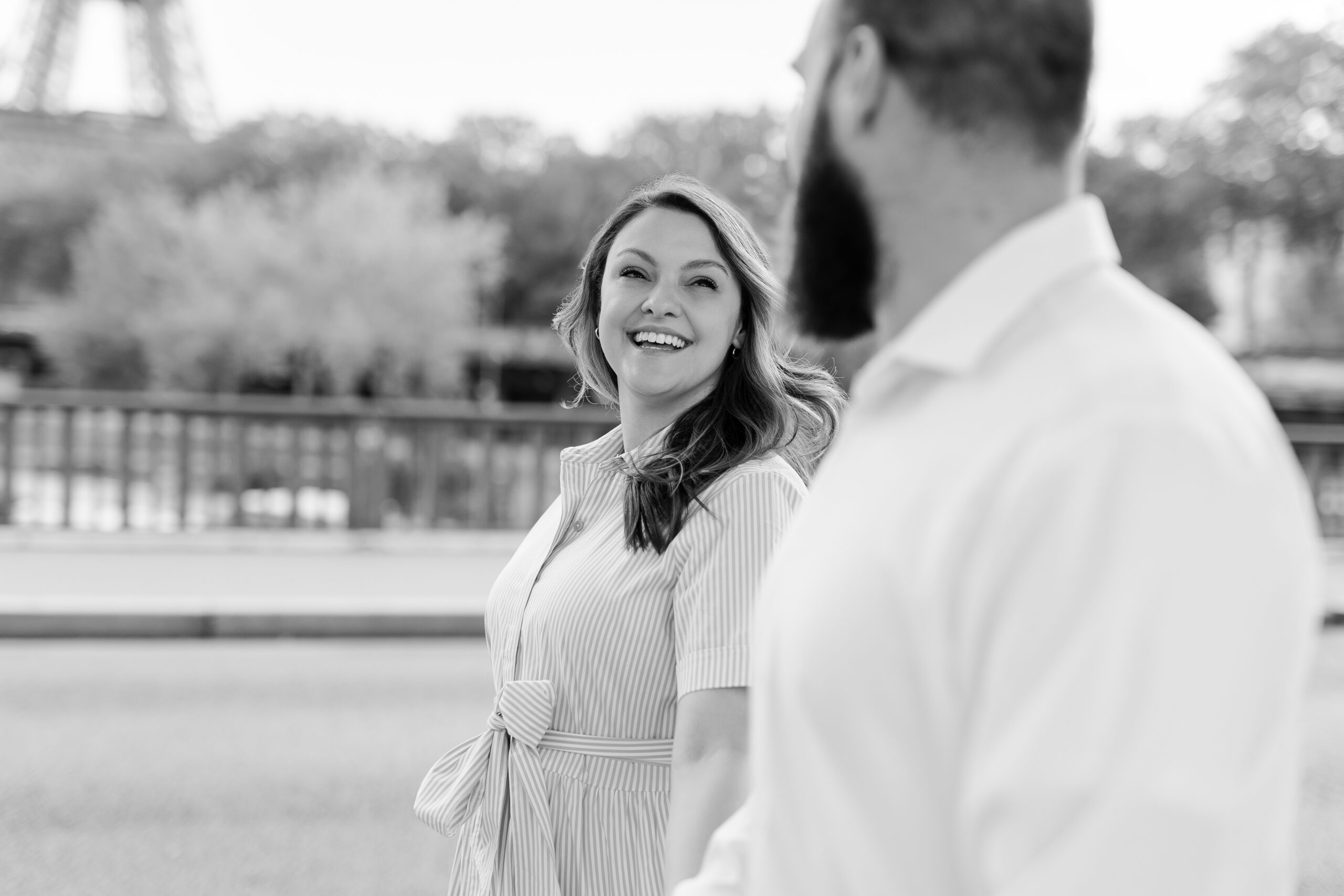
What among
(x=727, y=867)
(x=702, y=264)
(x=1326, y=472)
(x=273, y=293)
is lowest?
(x=273, y=293)

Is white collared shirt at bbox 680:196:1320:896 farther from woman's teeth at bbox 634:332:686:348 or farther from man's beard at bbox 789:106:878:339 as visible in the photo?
woman's teeth at bbox 634:332:686:348

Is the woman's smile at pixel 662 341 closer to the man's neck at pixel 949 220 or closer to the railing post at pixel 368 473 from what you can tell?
the man's neck at pixel 949 220

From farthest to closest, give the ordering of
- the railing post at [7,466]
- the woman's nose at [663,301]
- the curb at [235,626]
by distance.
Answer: the railing post at [7,466]
the curb at [235,626]
the woman's nose at [663,301]

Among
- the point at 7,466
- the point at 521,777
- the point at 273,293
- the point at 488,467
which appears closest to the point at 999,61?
the point at 521,777

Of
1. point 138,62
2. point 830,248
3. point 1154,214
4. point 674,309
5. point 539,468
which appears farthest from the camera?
point 138,62

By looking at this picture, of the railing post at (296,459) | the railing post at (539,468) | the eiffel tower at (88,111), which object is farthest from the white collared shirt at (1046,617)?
the eiffel tower at (88,111)

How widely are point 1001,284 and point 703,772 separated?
1.05 metres

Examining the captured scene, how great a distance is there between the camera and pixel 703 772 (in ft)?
6.16

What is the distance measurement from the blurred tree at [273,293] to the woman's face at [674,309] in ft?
160

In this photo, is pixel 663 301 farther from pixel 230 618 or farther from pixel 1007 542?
pixel 230 618

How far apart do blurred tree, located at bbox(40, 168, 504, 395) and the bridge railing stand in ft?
127

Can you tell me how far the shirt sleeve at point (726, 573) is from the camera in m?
1.92

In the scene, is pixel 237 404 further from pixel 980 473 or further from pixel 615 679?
pixel 980 473

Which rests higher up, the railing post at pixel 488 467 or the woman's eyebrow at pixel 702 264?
the woman's eyebrow at pixel 702 264
